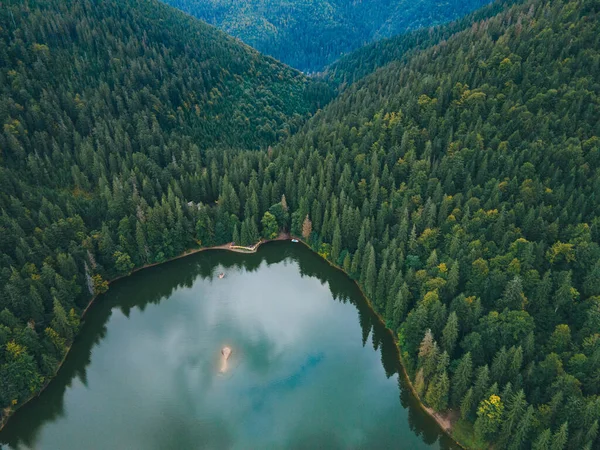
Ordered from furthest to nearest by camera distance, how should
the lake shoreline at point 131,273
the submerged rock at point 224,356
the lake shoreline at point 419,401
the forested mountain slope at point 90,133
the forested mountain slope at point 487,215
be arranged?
the forested mountain slope at point 90,133, the submerged rock at point 224,356, the lake shoreline at point 131,273, the lake shoreline at point 419,401, the forested mountain slope at point 487,215

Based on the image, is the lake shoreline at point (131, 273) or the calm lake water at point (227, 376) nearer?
the calm lake water at point (227, 376)

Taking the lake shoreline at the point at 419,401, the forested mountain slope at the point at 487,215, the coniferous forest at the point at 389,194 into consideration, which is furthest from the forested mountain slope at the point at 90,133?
the lake shoreline at the point at 419,401

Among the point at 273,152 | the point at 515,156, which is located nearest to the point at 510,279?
the point at 515,156

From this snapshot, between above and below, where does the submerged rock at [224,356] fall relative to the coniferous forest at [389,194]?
below

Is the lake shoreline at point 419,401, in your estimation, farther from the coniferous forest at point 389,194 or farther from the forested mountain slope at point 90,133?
the forested mountain slope at point 90,133

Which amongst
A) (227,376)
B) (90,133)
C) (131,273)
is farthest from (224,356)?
(90,133)

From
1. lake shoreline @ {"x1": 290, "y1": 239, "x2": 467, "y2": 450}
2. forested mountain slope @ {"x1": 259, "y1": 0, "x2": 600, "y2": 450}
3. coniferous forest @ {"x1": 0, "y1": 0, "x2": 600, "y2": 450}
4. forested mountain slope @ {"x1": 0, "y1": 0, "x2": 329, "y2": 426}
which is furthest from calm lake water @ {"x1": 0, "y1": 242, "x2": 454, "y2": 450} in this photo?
forested mountain slope @ {"x1": 259, "y1": 0, "x2": 600, "y2": 450}

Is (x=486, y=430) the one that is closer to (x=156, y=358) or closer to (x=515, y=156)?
(x=156, y=358)
